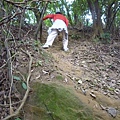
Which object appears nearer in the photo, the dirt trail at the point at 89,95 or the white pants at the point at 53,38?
the dirt trail at the point at 89,95

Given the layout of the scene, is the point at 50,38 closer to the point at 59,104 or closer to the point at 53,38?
the point at 53,38

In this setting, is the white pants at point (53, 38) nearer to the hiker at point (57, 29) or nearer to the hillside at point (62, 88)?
the hiker at point (57, 29)

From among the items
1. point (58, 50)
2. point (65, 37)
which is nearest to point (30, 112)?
point (58, 50)

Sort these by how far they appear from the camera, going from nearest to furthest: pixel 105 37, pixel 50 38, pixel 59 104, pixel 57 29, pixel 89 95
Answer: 1. pixel 59 104
2. pixel 89 95
3. pixel 50 38
4. pixel 57 29
5. pixel 105 37

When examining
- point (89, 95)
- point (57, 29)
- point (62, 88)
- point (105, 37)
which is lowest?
point (89, 95)

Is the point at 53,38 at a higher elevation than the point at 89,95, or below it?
higher

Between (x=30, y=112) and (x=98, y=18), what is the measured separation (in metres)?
5.79

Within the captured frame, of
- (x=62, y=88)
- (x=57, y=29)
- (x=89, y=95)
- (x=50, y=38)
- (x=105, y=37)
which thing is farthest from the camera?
(x=105, y=37)

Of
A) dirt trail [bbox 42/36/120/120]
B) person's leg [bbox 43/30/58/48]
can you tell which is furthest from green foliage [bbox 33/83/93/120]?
person's leg [bbox 43/30/58/48]

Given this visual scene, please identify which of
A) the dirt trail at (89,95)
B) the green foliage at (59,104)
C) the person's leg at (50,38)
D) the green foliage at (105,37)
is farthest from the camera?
the green foliage at (105,37)

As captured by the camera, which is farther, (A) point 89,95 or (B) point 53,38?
(B) point 53,38

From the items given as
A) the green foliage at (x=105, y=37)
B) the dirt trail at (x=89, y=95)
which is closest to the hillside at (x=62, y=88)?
the dirt trail at (x=89, y=95)

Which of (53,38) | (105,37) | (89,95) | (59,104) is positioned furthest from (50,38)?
(59,104)

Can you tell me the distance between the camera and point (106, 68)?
5570 millimetres
